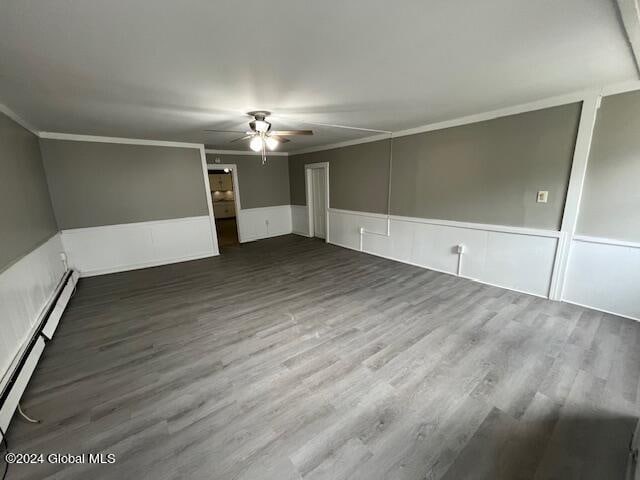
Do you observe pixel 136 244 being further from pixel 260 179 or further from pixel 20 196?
pixel 260 179

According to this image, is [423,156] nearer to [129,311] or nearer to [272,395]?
[272,395]

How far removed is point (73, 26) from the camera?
4.39 feet

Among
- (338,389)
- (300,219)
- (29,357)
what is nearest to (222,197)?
→ (300,219)

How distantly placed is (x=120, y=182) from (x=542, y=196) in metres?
6.41

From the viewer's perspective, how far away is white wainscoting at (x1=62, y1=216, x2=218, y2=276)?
4.31 meters

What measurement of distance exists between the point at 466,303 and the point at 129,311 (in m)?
4.18

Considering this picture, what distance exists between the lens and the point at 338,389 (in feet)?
6.18

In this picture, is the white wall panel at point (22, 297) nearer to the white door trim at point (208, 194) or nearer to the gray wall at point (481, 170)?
the white door trim at point (208, 194)

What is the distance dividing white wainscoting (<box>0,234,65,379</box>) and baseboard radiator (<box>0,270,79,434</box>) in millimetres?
41

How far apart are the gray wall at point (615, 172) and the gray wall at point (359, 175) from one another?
2.69 meters

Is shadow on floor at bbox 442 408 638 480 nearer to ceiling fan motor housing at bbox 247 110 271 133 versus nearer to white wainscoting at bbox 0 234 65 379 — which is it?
white wainscoting at bbox 0 234 65 379

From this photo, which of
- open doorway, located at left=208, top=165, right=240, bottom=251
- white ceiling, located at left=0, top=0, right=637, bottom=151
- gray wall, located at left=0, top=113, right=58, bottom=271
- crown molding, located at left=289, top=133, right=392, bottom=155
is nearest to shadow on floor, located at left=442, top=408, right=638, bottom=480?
white ceiling, located at left=0, top=0, right=637, bottom=151

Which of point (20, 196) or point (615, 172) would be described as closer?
point (615, 172)

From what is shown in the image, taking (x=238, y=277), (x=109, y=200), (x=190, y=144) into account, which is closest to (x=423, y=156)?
(x=238, y=277)
